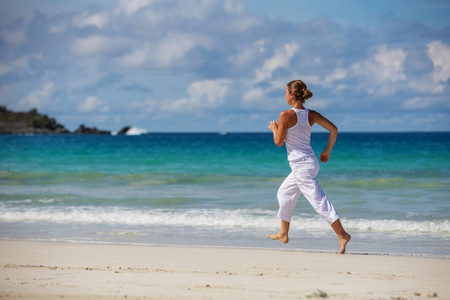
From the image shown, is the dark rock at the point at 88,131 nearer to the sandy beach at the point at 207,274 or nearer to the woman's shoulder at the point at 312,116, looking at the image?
the sandy beach at the point at 207,274

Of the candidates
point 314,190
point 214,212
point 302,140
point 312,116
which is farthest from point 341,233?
point 214,212

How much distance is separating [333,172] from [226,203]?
903 centimetres

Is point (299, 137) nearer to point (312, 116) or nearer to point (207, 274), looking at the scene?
point (312, 116)

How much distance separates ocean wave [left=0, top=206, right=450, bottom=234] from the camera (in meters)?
8.24

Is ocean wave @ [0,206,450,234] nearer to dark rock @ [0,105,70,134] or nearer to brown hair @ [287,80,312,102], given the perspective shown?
brown hair @ [287,80,312,102]

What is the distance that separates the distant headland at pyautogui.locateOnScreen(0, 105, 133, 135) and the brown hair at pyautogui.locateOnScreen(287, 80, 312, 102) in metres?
117

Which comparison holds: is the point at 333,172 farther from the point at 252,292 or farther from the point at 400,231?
the point at 252,292

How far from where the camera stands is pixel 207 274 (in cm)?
484

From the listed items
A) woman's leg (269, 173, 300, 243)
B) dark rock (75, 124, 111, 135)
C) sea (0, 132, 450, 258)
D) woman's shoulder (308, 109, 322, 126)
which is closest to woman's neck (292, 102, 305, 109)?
woman's shoulder (308, 109, 322, 126)

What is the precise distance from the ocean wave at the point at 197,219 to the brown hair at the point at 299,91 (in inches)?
129

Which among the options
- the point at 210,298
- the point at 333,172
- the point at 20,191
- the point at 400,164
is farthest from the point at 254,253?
the point at 400,164

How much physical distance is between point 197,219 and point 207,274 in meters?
4.20

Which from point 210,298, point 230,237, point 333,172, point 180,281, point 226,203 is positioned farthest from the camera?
point 333,172

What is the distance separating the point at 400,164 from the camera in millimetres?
23172
